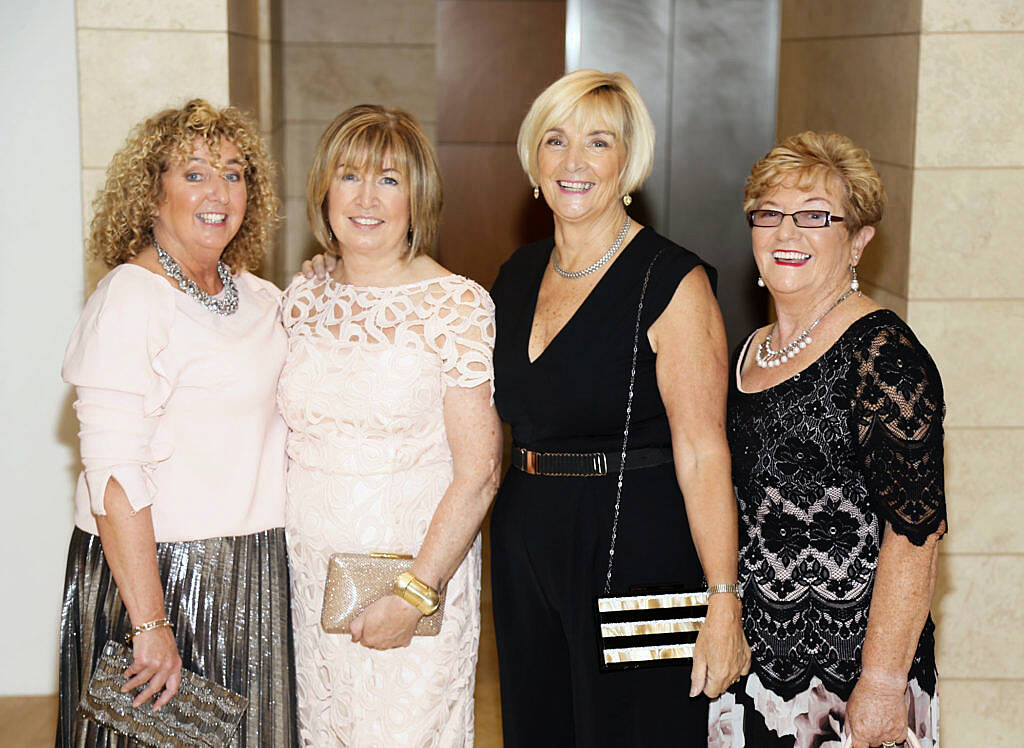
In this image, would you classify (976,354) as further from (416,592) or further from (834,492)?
(416,592)

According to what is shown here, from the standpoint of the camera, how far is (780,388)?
2465mm

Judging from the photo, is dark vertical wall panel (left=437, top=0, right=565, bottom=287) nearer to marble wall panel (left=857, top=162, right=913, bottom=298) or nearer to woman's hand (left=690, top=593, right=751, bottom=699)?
marble wall panel (left=857, top=162, right=913, bottom=298)

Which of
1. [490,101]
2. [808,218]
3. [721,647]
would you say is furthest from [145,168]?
[490,101]

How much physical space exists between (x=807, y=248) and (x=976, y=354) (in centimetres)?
155

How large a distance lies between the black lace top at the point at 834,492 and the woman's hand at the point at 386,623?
782 mm

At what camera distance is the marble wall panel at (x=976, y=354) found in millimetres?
3682

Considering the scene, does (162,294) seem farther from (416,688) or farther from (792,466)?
(792,466)

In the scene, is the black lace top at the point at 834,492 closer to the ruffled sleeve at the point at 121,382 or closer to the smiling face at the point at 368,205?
the smiling face at the point at 368,205

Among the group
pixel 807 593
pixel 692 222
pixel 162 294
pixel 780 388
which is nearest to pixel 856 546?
pixel 807 593

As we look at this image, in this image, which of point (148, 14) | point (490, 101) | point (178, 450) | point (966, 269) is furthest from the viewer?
point (490, 101)

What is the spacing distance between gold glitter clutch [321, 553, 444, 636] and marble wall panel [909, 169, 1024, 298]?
2.04m

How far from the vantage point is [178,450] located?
8.46 ft

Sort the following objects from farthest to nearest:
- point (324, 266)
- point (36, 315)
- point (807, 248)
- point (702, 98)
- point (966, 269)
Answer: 1. point (702, 98)
2. point (36, 315)
3. point (966, 269)
4. point (324, 266)
5. point (807, 248)

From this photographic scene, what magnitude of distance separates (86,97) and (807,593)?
292 cm
